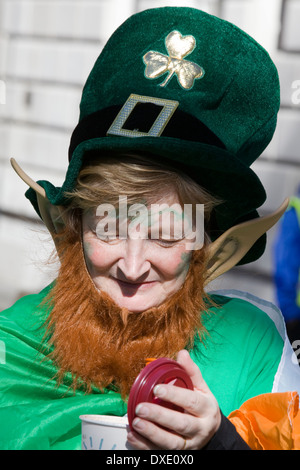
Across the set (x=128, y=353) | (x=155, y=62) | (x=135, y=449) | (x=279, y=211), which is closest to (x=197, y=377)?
(x=135, y=449)

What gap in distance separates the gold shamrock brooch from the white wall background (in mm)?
1814

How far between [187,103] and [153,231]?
0.35 meters

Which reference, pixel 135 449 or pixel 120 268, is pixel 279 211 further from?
pixel 135 449

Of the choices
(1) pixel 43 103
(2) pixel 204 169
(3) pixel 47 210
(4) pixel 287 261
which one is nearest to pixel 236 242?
(2) pixel 204 169

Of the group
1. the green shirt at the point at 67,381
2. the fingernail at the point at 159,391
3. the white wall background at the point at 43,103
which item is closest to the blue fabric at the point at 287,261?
the white wall background at the point at 43,103

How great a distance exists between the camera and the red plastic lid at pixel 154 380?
143 cm

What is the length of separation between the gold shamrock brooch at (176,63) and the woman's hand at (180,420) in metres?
0.75

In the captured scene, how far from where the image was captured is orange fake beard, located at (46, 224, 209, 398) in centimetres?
185

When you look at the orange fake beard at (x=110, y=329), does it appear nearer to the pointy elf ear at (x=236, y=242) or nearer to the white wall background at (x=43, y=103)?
the pointy elf ear at (x=236, y=242)

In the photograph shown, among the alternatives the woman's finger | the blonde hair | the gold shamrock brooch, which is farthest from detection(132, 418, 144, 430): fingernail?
the gold shamrock brooch

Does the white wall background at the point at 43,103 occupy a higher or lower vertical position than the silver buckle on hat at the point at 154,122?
lower

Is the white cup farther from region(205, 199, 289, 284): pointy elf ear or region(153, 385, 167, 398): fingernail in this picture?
region(205, 199, 289, 284): pointy elf ear

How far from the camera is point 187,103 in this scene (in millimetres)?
1794

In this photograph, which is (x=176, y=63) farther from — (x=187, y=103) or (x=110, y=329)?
(x=110, y=329)
